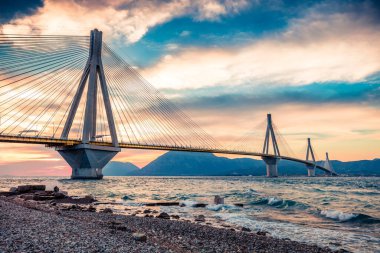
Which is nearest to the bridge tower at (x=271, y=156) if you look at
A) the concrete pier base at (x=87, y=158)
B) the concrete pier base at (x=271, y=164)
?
the concrete pier base at (x=271, y=164)

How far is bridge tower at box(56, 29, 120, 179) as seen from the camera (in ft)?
174

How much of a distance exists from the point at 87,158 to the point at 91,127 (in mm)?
5915

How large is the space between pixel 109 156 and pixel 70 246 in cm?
5346

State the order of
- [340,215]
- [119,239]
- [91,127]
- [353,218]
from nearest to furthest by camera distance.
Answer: [119,239]
[353,218]
[340,215]
[91,127]

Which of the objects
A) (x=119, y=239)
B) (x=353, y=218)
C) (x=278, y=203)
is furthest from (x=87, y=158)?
(x=119, y=239)

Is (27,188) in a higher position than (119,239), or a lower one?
lower

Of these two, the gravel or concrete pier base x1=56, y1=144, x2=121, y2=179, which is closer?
the gravel

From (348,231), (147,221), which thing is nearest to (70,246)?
(147,221)

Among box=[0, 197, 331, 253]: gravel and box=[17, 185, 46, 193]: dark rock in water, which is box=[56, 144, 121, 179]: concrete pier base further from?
box=[0, 197, 331, 253]: gravel

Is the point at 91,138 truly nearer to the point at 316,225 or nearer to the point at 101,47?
the point at 101,47

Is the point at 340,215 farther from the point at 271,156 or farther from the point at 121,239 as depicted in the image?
the point at 271,156

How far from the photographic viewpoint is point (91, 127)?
2151 inches

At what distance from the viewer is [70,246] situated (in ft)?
21.9

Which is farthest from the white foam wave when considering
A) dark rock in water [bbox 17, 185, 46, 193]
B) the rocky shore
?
dark rock in water [bbox 17, 185, 46, 193]
